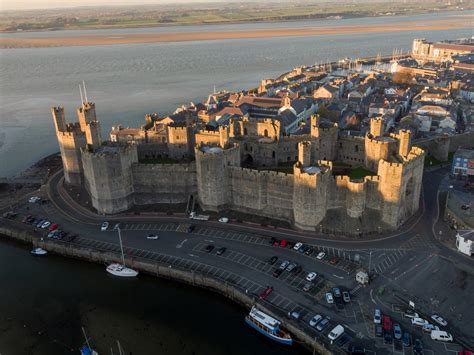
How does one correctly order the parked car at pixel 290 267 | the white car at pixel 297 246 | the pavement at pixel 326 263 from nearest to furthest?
the pavement at pixel 326 263 → the parked car at pixel 290 267 → the white car at pixel 297 246

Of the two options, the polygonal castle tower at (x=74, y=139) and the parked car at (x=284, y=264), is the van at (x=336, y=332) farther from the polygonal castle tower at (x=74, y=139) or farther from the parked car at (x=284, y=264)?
the polygonal castle tower at (x=74, y=139)

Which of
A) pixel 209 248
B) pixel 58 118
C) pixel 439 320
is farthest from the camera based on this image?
pixel 58 118

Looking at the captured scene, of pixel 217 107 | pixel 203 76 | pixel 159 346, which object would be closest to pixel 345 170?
pixel 159 346

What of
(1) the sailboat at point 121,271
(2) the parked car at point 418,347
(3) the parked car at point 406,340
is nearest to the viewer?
(2) the parked car at point 418,347

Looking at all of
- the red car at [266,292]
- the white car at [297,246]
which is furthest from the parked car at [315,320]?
the white car at [297,246]

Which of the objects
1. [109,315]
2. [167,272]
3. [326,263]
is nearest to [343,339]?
[326,263]

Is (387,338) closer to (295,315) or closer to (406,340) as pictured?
(406,340)
